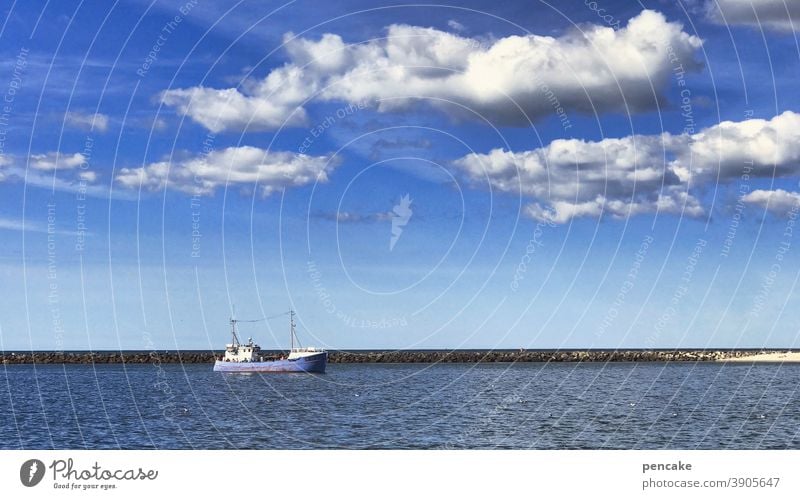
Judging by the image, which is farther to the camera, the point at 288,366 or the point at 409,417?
the point at 288,366

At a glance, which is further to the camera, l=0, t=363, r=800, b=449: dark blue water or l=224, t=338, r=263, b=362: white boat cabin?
l=224, t=338, r=263, b=362: white boat cabin

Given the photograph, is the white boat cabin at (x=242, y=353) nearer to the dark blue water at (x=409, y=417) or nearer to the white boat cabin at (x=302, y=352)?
the white boat cabin at (x=302, y=352)

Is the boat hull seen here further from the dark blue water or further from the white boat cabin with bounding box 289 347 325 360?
the dark blue water

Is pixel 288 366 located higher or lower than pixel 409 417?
higher

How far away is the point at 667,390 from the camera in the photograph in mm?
114750

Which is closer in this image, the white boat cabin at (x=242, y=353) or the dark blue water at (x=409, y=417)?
the dark blue water at (x=409, y=417)

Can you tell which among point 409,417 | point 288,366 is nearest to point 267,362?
point 288,366

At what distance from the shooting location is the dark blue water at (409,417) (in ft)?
196

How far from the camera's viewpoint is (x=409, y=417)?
2995 inches

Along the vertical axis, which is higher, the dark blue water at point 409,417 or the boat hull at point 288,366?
the boat hull at point 288,366

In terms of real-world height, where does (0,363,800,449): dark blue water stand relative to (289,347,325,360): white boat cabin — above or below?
below

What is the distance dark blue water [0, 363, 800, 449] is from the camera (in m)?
59.7

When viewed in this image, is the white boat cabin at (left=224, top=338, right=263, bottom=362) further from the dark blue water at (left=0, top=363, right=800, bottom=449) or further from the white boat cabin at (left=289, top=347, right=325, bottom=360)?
the dark blue water at (left=0, top=363, right=800, bottom=449)

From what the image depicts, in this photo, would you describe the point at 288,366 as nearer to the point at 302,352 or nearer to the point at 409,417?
the point at 302,352
